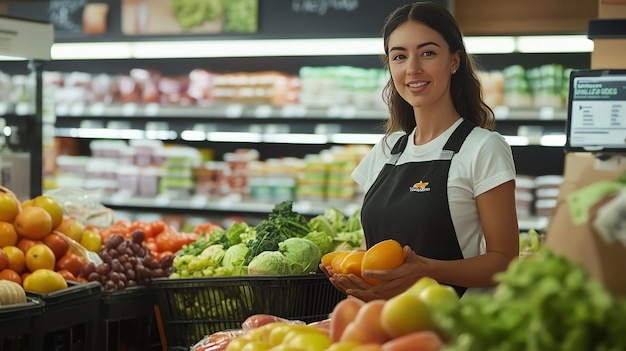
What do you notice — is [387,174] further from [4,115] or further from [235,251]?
[4,115]

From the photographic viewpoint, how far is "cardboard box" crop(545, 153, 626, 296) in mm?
→ 1290

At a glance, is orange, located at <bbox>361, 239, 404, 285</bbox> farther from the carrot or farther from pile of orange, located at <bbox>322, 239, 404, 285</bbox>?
the carrot

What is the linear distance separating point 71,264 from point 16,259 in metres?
0.23

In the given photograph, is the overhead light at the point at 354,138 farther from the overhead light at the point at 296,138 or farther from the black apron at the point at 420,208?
the black apron at the point at 420,208

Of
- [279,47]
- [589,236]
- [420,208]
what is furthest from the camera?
[279,47]

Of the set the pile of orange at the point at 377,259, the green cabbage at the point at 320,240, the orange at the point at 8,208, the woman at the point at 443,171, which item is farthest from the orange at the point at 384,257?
the orange at the point at 8,208

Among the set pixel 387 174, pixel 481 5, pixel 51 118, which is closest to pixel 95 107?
pixel 51 118

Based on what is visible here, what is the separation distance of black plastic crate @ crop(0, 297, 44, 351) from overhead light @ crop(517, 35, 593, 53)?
3.86 m

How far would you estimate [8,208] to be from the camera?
3.39m

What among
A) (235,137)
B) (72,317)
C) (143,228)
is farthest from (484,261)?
(235,137)

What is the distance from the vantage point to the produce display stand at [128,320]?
319 cm

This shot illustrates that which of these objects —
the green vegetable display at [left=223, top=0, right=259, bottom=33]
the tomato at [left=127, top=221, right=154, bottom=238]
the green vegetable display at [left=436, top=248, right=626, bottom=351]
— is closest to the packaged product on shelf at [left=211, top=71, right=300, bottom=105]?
the green vegetable display at [left=223, top=0, right=259, bottom=33]

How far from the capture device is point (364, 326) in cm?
147

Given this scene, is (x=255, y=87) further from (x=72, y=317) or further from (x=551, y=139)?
(x=72, y=317)
